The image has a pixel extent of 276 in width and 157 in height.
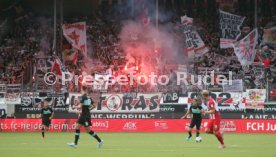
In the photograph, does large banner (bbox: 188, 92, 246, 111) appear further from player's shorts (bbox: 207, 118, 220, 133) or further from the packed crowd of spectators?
player's shorts (bbox: 207, 118, 220, 133)

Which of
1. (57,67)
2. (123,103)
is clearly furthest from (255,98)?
(57,67)

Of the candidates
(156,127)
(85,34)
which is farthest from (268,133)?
(85,34)

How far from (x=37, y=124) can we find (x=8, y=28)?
13523 millimetres

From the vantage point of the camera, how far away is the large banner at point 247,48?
43.5m

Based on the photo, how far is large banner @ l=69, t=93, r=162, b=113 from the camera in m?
40.1

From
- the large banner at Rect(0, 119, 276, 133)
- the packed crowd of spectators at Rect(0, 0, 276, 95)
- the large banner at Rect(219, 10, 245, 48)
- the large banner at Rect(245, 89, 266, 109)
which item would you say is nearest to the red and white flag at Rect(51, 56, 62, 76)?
the packed crowd of spectators at Rect(0, 0, 276, 95)

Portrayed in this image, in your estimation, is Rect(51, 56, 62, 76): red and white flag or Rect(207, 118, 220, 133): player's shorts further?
Rect(51, 56, 62, 76): red and white flag

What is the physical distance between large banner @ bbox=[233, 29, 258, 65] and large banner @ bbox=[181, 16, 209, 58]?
107 inches

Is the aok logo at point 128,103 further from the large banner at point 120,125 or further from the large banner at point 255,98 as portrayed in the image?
the large banner at point 255,98

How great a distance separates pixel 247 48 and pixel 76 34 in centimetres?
1156

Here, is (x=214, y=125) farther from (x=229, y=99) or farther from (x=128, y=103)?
(x=128, y=103)

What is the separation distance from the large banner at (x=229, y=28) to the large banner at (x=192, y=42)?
1.49 meters

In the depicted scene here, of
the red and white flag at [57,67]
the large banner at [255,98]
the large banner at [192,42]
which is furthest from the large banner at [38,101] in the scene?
the large banner at [255,98]

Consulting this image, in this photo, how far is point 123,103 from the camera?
4028cm
